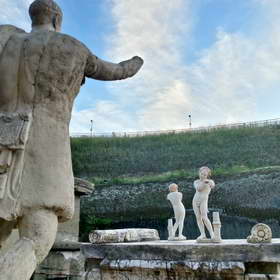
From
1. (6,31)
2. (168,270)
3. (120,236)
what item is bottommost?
(168,270)

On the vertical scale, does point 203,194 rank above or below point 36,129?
above

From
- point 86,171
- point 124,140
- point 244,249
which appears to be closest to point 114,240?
point 244,249

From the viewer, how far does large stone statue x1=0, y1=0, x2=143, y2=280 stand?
163 cm

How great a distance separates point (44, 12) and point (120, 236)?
3.87 meters

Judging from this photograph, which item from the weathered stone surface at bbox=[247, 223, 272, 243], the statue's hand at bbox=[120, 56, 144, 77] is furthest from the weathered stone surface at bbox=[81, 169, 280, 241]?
the statue's hand at bbox=[120, 56, 144, 77]

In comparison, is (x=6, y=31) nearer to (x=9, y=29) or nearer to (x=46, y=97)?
(x=9, y=29)

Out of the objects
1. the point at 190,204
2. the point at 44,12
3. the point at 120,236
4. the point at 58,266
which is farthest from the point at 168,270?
the point at 190,204

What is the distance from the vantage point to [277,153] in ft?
66.1

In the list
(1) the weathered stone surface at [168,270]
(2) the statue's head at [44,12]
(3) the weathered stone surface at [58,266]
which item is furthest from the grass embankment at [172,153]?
(2) the statue's head at [44,12]

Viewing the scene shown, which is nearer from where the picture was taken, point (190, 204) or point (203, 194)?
point (203, 194)

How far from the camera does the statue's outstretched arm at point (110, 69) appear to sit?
2.02 m

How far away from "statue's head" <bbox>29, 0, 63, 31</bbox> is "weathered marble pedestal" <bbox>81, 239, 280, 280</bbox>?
2907 mm

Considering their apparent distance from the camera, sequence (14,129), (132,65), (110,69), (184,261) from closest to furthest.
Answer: (14,129)
(110,69)
(132,65)
(184,261)

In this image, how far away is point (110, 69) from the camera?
6.79 feet
